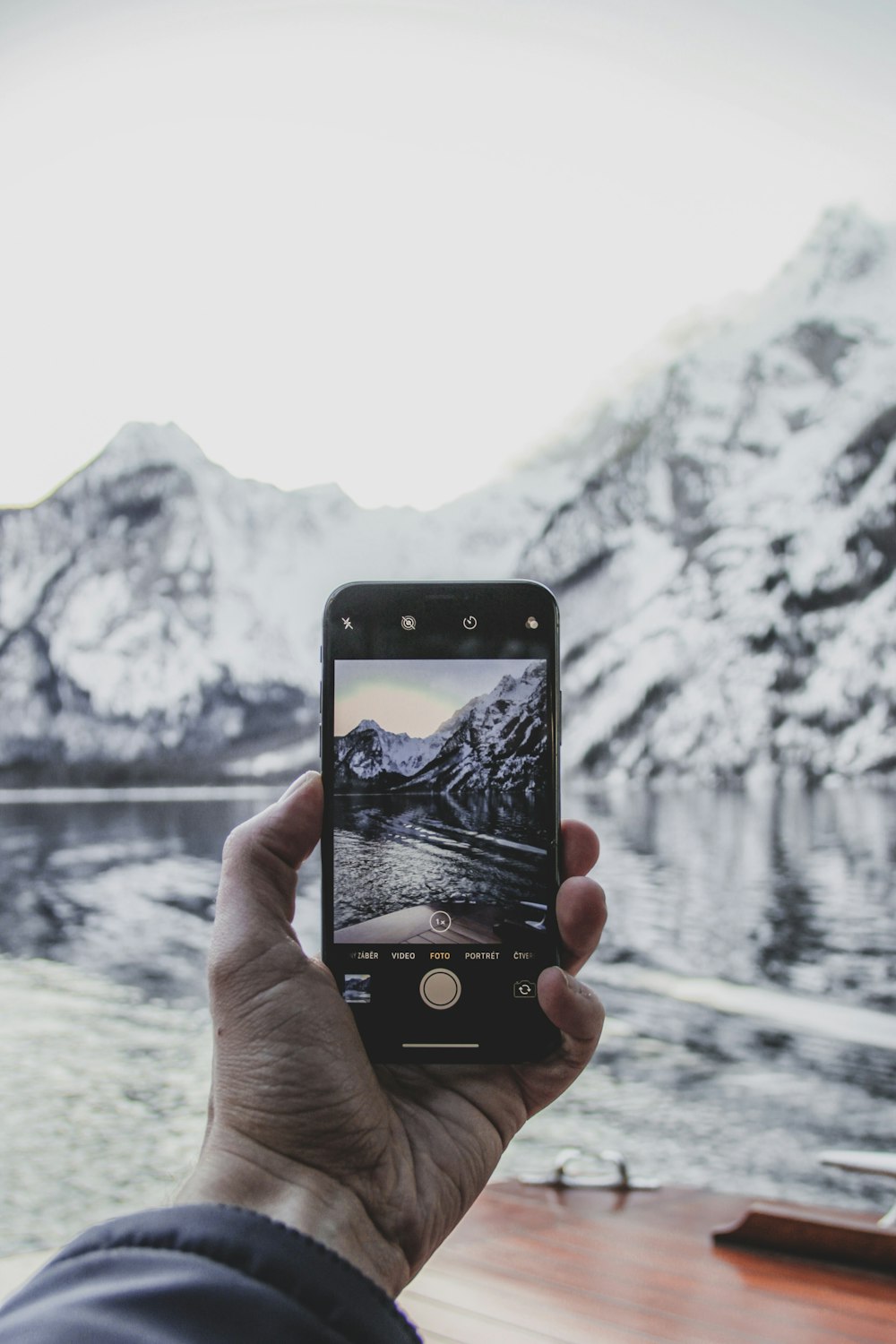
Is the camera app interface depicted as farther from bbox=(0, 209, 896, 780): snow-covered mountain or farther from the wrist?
bbox=(0, 209, 896, 780): snow-covered mountain

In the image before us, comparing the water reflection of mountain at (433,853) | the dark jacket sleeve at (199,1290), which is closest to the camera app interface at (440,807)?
the water reflection of mountain at (433,853)

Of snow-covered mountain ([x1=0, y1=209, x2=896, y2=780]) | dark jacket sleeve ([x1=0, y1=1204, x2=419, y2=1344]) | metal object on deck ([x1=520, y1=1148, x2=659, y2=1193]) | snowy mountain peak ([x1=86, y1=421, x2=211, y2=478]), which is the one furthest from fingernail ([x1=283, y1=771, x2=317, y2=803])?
snowy mountain peak ([x1=86, y1=421, x2=211, y2=478])

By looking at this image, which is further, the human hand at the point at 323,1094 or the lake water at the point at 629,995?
the lake water at the point at 629,995

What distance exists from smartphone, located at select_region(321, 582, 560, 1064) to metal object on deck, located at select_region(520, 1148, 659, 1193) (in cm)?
71

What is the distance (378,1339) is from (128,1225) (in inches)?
2.9

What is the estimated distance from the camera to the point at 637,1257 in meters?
0.97

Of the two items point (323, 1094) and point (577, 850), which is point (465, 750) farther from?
point (323, 1094)

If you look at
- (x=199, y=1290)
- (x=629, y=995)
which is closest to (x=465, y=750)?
(x=199, y=1290)

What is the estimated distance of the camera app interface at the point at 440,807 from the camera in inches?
23.3

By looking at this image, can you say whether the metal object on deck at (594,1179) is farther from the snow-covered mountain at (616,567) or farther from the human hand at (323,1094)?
the snow-covered mountain at (616,567)

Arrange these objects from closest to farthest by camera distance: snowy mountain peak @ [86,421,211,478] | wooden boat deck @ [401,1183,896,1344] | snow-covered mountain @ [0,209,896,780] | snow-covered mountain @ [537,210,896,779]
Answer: wooden boat deck @ [401,1183,896,1344] < snow-covered mountain @ [0,209,896,780] < snowy mountain peak @ [86,421,211,478] < snow-covered mountain @ [537,210,896,779]

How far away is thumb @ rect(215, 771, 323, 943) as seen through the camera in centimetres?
51

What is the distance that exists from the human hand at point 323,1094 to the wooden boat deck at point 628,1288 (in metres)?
0.36

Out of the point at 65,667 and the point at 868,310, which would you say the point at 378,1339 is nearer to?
the point at 65,667
